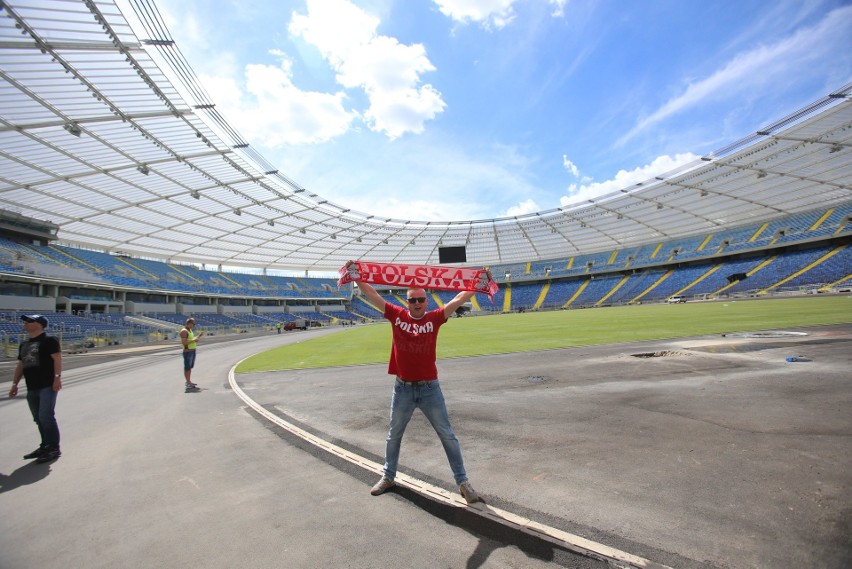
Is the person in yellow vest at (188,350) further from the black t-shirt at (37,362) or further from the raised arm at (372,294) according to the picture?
the raised arm at (372,294)

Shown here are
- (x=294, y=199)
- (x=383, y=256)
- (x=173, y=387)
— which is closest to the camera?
(x=173, y=387)

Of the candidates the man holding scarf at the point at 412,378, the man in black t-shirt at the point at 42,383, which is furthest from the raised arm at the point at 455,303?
the man in black t-shirt at the point at 42,383

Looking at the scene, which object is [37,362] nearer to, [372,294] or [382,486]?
[372,294]

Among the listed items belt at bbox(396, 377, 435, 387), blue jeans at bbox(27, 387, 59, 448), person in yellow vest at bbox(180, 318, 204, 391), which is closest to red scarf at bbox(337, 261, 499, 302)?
belt at bbox(396, 377, 435, 387)

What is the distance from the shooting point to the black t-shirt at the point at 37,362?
16.2 feet

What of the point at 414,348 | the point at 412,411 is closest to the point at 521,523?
the point at 412,411

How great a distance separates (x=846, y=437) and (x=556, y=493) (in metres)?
3.44

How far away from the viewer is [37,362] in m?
4.95

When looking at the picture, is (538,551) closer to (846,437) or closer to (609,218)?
(846,437)

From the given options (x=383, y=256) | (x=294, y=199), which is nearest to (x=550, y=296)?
(x=383, y=256)

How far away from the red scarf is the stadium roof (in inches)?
704

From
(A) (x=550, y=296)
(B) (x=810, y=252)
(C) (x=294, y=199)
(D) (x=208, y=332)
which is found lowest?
(D) (x=208, y=332)

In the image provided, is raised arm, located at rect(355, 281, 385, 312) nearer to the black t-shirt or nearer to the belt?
the belt

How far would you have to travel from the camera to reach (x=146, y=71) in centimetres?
1859
